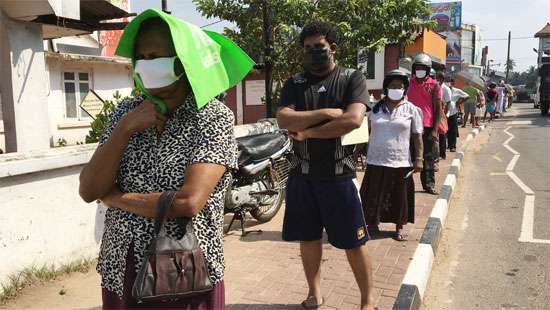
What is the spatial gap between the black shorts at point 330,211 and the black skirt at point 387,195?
1.85 metres

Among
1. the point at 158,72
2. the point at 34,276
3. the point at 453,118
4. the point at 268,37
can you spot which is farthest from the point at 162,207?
the point at 453,118

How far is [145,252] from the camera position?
170cm

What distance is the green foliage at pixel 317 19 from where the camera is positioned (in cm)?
763

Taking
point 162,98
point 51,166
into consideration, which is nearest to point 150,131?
point 162,98

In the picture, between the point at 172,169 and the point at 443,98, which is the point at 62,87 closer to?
the point at 443,98

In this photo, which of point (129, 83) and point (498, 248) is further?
point (129, 83)

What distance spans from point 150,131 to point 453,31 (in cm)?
5210

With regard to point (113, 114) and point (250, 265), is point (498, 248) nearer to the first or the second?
point (250, 265)

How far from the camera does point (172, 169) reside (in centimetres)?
170

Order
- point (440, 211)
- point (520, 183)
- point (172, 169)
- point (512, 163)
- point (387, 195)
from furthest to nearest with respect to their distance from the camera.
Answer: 1. point (512, 163)
2. point (520, 183)
3. point (440, 211)
4. point (387, 195)
5. point (172, 169)

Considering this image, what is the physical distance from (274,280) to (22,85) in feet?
12.8

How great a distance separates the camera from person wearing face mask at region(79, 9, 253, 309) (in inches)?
65.6

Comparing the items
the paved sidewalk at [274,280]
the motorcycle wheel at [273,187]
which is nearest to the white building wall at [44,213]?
the paved sidewalk at [274,280]

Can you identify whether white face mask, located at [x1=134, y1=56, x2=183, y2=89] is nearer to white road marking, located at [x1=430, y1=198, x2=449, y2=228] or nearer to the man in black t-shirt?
the man in black t-shirt
